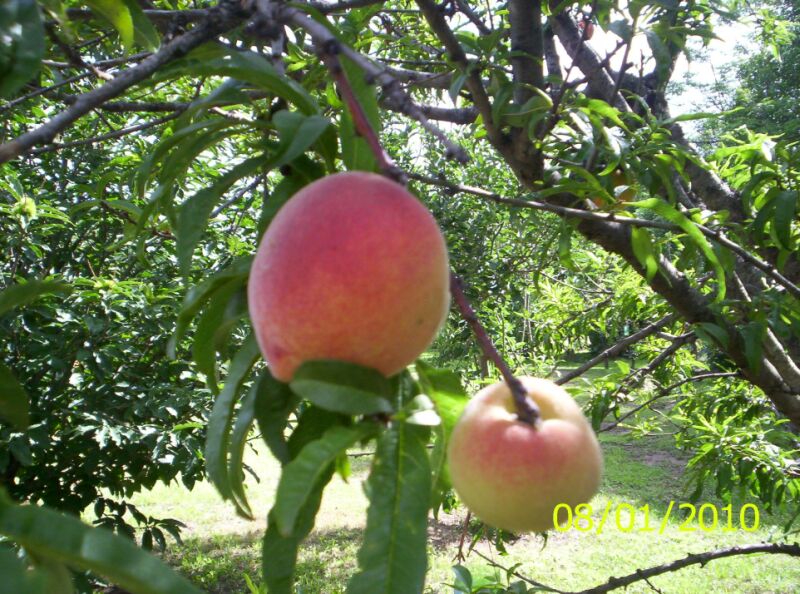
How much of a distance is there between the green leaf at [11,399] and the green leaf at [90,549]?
1.20 ft

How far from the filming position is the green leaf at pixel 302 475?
47 cm

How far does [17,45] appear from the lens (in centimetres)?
52

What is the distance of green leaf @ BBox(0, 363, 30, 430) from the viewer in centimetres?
75

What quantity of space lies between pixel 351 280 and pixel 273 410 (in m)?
0.19

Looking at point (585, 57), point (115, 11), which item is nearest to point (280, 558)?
point (115, 11)

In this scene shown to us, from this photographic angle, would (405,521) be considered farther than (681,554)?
No

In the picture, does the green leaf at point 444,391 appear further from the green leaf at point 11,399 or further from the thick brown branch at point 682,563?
the thick brown branch at point 682,563

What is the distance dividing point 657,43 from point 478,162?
3.96m

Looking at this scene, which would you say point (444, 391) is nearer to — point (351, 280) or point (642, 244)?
point (351, 280)

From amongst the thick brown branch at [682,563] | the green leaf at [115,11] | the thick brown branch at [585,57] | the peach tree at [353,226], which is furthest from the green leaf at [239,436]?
the thick brown branch at [585,57]

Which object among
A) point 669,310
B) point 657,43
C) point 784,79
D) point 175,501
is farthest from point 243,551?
point 784,79

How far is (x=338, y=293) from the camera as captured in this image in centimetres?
51

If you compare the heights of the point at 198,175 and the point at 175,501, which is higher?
the point at 198,175

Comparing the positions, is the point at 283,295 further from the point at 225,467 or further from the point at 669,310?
the point at 669,310
